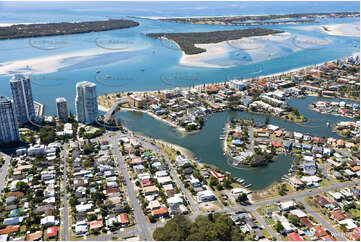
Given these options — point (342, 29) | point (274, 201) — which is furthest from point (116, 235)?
point (342, 29)

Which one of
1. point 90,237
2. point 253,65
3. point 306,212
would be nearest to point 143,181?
point 90,237

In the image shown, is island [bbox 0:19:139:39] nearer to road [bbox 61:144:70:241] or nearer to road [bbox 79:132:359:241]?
road [bbox 61:144:70:241]

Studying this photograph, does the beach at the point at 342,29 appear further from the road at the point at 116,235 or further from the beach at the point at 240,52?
the road at the point at 116,235

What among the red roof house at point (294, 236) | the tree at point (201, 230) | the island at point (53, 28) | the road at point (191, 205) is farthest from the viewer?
the island at point (53, 28)

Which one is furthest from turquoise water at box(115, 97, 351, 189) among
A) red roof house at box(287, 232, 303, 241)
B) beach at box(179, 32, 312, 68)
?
beach at box(179, 32, 312, 68)

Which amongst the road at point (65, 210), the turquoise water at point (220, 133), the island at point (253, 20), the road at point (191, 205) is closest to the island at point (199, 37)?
the island at point (253, 20)

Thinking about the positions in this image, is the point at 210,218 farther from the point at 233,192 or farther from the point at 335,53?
the point at 335,53
